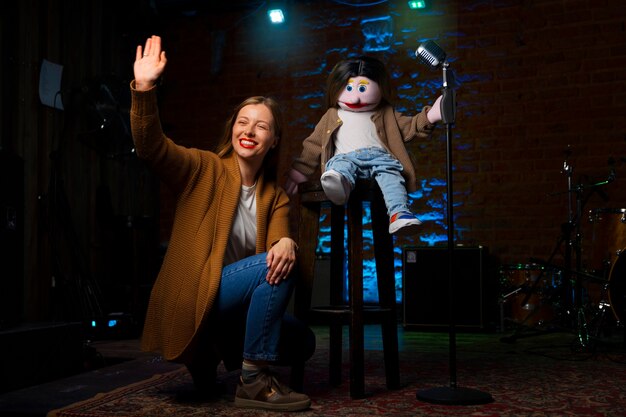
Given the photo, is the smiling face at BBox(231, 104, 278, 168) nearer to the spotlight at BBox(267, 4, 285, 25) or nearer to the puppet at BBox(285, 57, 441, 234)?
the puppet at BBox(285, 57, 441, 234)

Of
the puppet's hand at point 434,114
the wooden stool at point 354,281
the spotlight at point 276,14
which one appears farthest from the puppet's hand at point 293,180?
the spotlight at point 276,14

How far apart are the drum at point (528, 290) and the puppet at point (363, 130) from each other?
229cm

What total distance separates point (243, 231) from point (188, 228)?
0.65 feet

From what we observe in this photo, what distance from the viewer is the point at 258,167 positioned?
7.29 feet

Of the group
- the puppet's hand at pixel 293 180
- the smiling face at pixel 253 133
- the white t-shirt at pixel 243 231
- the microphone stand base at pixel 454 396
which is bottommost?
the microphone stand base at pixel 454 396

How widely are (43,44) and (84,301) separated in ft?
5.72

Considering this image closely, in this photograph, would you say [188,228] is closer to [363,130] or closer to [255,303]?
[255,303]

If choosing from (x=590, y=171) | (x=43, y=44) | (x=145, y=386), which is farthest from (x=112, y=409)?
(x=590, y=171)

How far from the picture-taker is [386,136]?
257cm

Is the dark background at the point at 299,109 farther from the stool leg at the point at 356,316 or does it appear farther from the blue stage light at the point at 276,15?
the stool leg at the point at 356,316

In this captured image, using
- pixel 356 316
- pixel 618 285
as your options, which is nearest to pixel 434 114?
pixel 356 316

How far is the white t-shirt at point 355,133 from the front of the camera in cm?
254

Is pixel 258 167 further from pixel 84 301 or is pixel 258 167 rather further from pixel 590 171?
pixel 590 171

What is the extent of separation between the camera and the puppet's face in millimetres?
2559
